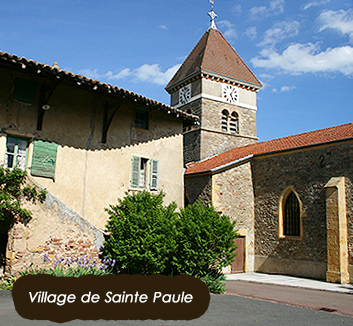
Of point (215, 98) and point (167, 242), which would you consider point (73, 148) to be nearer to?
point (167, 242)

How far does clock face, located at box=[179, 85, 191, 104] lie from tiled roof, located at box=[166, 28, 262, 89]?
27.7 inches

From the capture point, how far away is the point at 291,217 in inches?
701

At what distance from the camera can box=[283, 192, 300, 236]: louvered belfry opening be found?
1756cm

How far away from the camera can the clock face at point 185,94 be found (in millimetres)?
26386

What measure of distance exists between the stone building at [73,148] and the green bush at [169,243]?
85cm

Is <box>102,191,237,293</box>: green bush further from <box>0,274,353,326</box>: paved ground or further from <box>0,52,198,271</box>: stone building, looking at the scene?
<box>0,274,353,326</box>: paved ground

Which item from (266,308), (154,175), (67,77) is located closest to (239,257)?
(154,175)

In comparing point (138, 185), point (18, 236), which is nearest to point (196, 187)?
point (138, 185)

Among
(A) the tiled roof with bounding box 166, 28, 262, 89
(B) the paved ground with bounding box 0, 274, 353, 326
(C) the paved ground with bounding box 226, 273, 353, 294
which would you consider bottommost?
(C) the paved ground with bounding box 226, 273, 353, 294

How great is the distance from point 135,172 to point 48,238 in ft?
15.9

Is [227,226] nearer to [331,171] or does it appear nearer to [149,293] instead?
[149,293]

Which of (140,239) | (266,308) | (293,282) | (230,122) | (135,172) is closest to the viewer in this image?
(266,308)

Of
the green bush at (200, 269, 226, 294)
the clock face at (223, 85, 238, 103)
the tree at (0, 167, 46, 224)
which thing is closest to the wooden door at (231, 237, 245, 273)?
the green bush at (200, 269, 226, 294)

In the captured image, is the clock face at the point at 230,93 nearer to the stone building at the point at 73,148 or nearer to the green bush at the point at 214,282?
the stone building at the point at 73,148
